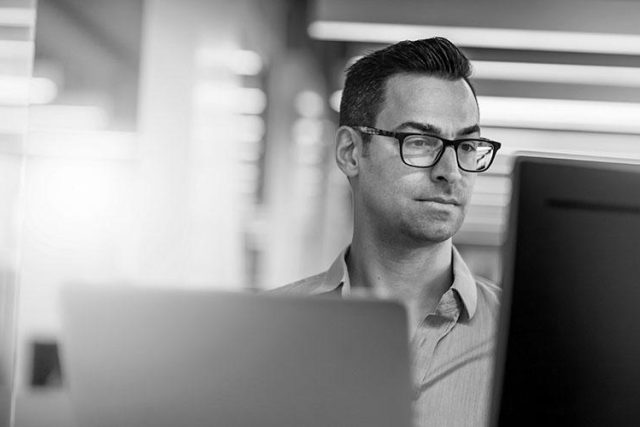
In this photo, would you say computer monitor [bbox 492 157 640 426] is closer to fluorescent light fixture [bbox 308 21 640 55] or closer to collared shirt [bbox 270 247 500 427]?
collared shirt [bbox 270 247 500 427]

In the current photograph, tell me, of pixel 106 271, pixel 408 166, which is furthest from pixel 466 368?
pixel 106 271

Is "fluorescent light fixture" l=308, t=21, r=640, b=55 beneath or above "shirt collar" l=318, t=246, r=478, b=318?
above

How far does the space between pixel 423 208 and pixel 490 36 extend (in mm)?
3528

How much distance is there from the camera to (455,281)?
1.38 meters

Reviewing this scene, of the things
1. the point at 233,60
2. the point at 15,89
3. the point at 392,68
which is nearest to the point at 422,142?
the point at 392,68

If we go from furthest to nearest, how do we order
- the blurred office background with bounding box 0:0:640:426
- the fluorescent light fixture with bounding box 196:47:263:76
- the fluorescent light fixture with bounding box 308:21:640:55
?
the fluorescent light fixture with bounding box 308:21:640:55, the fluorescent light fixture with bounding box 196:47:263:76, the blurred office background with bounding box 0:0:640:426

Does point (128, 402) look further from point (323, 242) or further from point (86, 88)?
point (323, 242)

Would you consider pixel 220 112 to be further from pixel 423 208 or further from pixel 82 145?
pixel 423 208

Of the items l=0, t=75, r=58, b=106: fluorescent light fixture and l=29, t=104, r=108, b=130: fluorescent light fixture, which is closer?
l=0, t=75, r=58, b=106: fluorescent light fixture

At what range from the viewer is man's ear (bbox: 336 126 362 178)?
4.97 feet

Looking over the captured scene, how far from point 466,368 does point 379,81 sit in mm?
507

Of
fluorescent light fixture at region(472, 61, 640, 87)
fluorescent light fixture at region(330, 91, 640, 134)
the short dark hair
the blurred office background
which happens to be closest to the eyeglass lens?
the short dark hair

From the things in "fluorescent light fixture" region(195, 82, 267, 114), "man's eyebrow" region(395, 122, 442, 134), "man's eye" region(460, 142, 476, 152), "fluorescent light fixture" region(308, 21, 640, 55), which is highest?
"fluorescent light fixture" region(308, 21, 640, 55)

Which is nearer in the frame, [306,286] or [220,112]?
[306,286]
